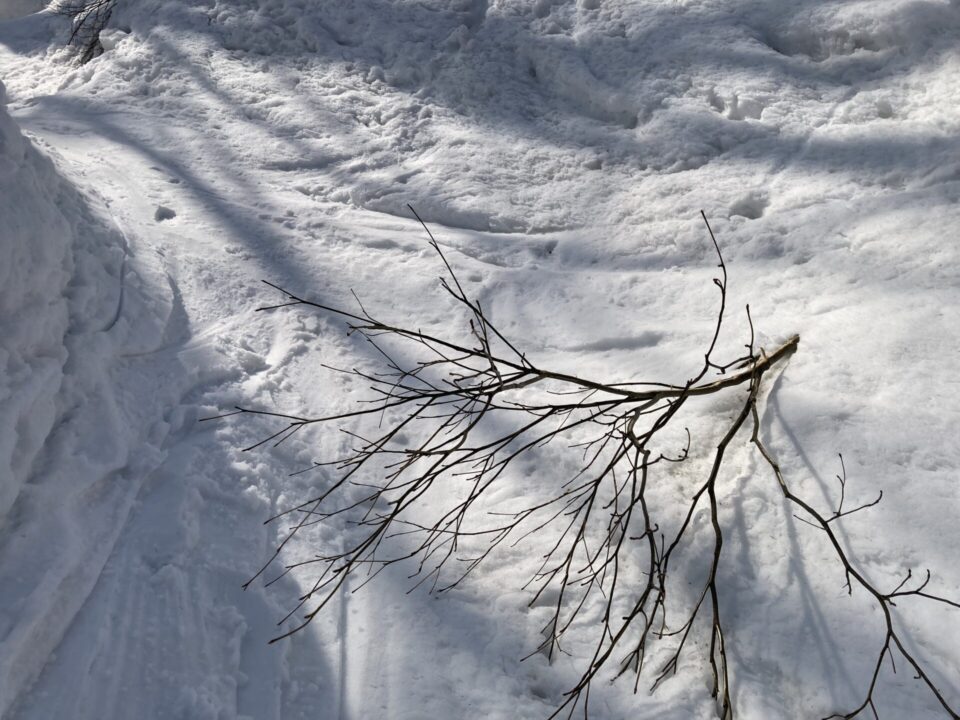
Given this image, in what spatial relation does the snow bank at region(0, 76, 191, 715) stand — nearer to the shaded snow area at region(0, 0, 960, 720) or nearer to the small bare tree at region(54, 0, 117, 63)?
the shaded snow area at region(0, 0, 960, 720)

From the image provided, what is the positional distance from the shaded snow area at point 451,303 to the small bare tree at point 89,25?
211 millimetres

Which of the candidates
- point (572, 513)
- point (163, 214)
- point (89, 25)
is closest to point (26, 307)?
point (163, 214)

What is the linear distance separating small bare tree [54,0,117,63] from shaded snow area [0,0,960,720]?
0.21 m

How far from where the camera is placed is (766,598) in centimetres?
219

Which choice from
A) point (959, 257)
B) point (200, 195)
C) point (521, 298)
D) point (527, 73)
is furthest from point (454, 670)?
point (527, 73)

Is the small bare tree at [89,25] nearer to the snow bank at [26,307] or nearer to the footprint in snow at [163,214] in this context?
the footprint in snow at [163,214]

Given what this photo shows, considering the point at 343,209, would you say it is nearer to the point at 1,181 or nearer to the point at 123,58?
the point at 1,181

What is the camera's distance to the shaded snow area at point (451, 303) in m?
2.18

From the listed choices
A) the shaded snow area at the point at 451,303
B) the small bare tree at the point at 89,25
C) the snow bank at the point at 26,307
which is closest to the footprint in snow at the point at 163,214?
the shaded snow area at the point at 451,303

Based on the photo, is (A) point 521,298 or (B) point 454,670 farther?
(A) point 521,298

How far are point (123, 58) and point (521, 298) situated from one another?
3.76m

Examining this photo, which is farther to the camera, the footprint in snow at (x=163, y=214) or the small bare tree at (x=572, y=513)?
the footprint in snow at (x=163, y=214)

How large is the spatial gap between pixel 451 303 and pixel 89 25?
4.50m

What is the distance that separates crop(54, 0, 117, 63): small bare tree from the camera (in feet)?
19.2
